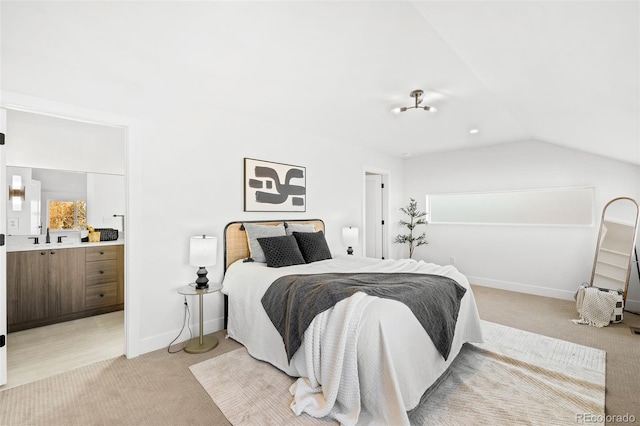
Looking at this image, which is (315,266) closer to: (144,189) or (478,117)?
(144,189)

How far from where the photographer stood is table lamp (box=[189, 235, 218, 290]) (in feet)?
8.87

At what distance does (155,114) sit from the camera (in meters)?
2.80

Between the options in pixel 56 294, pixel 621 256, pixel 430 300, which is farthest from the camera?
pixel 621 256

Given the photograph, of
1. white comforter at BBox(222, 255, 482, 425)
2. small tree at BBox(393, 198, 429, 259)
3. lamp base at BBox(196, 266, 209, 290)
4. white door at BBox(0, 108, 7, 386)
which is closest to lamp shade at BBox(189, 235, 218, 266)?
lamp base at BBox(196, 266, 209, 290)

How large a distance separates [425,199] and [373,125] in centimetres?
260

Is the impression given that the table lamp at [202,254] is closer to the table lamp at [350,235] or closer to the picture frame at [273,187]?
the picture frame at [273,187]

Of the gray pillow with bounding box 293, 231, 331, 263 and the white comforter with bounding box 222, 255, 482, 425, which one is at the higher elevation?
the gray pillow with bounding box 293, 231, 331, 263

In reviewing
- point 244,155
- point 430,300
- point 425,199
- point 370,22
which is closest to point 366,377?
point 430,300

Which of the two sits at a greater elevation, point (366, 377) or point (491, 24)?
point (491, 24)

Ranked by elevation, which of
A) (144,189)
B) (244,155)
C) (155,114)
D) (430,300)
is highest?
(155,114)

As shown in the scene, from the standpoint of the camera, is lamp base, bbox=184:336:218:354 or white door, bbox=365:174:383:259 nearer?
lamp base, bbox=184:336:218:354

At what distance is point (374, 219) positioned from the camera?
5.87 meters

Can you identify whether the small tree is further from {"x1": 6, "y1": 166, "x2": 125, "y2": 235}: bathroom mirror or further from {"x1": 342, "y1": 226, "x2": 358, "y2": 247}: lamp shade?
{"x1": 6, "y1": 166, "x2": 125, "y2": 235}: bathroom mirror

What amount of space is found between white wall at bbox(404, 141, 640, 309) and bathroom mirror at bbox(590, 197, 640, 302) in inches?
5.3
